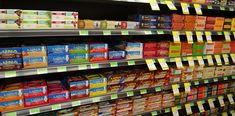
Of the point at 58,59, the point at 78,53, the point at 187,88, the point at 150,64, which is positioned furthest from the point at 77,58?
the point at 187,88

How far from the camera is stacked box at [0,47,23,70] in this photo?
161 centimetres

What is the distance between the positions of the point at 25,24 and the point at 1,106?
0.68 meters

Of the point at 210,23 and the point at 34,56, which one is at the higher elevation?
the point at 210,23

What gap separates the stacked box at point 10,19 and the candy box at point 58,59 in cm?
36

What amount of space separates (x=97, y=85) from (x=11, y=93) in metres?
0.75

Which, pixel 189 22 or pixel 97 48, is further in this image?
pixel 189 22

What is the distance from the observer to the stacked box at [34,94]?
1.75 metres

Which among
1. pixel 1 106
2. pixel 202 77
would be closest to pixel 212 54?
pixel 202 77

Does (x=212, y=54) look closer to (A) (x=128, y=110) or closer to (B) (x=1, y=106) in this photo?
(A) (x=128, y=110)

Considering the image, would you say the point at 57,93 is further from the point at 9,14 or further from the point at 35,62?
the point at 9,14

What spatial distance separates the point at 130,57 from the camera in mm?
2166

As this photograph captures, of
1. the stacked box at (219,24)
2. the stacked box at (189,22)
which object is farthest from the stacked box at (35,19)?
the stacked box at (219,24)

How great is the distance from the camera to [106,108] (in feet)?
7.17

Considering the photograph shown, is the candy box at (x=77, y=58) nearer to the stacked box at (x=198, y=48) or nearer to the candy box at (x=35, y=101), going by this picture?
the candy box at (x=35, y=101)
